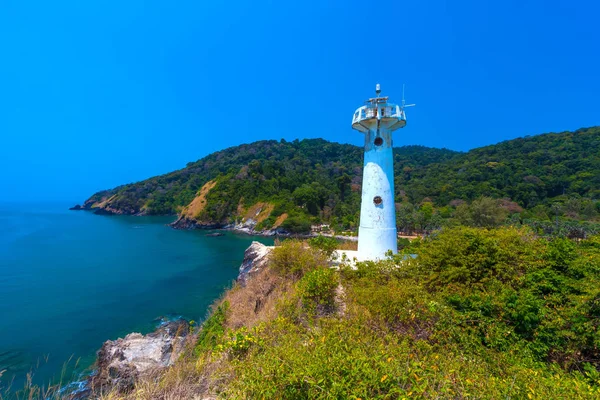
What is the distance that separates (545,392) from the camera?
322cm

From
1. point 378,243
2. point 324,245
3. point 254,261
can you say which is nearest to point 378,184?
point 378,243

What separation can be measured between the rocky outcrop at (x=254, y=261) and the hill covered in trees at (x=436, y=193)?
92.5 ft

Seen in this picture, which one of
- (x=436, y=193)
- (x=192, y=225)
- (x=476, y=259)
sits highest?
(x=436, y=193)

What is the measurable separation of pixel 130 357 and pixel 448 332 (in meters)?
11.3

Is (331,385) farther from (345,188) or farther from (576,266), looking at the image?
(345,188)

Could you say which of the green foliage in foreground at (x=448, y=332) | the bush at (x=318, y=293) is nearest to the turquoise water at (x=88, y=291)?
the bush at (x=318, y=293)

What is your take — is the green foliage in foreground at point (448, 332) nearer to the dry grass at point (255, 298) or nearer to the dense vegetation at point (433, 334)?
the dense vegetation at point (433, 334)

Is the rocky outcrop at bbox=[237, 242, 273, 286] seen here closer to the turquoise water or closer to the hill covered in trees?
the turquoise water

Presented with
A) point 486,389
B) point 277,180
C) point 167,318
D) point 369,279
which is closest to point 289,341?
point 486,389

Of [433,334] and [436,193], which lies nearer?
[433,334]

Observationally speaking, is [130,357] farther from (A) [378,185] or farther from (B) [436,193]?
(B) [436,193]

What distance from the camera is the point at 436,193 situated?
59.2m

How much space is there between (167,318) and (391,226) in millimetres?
13390

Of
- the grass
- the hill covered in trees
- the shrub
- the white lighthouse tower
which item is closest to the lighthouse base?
the white lighthouse tower
